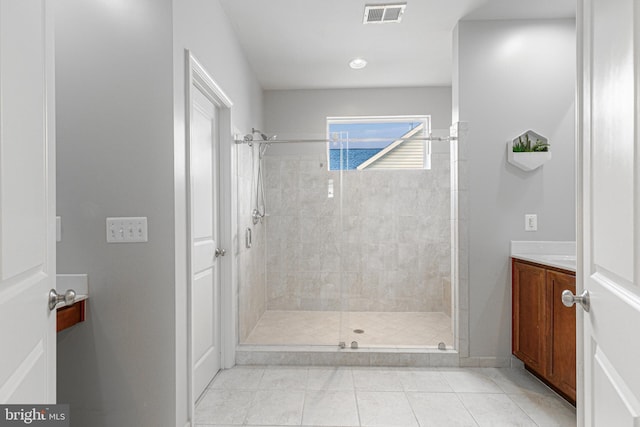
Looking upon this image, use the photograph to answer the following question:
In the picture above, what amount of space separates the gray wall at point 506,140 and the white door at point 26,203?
2658mm

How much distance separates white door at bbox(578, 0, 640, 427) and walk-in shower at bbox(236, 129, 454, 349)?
2.06 metres

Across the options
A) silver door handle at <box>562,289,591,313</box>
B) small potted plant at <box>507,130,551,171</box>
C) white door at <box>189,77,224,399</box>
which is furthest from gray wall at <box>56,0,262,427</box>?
small potted plant at <box>507,130,551,171</box>

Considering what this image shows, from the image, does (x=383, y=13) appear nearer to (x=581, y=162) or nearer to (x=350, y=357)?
(x=581, y=162)

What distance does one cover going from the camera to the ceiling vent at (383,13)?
2633 millimetres

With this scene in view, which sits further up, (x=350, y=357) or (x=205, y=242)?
(x=205, y=242)

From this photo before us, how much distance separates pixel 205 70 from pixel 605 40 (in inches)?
77.1

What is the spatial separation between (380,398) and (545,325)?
1168 mm

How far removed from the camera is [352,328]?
3.27m

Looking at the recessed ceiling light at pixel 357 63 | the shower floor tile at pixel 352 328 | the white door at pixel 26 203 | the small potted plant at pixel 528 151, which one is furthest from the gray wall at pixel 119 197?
the small potted plant at pixel 528 151

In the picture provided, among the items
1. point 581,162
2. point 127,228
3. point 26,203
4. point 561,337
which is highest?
point 581,162

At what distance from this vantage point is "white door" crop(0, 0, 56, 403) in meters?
0.75

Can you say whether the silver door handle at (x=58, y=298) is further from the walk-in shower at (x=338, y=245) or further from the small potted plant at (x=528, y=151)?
the small potted plant at (x=528, y=151)

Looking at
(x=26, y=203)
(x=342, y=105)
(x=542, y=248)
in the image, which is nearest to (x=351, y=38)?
(x=342, y=105)

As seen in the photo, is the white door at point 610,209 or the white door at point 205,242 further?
the white door at point 205,242
